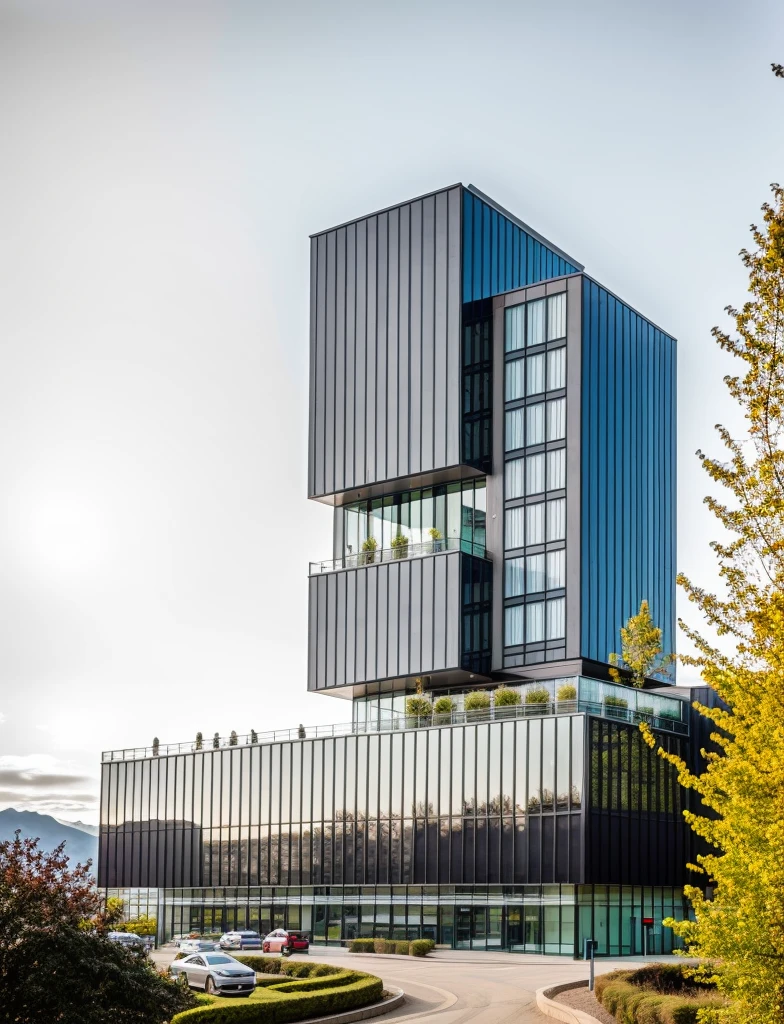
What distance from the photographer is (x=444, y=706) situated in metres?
74.8

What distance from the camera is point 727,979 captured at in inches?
753

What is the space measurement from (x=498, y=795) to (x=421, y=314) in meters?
30.3

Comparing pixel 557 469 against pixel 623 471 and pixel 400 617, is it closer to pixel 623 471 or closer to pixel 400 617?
pixel 623 471

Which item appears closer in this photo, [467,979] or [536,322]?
[467,979]

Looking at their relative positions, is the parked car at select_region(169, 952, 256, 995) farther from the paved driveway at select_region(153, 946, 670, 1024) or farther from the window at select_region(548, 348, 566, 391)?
the window at select_region(548, 348, 566, 391)

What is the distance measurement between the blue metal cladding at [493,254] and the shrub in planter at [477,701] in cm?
2460

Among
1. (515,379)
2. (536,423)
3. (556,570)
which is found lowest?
(556,570)

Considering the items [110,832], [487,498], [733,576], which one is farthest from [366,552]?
[733,576]

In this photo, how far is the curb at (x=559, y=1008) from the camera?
106 feet

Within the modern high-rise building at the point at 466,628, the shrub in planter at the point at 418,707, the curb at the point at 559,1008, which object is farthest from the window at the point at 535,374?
the curb at the point at 559,1008

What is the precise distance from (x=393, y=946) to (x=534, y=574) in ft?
75.4

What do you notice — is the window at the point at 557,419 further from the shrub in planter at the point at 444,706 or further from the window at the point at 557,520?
the shrub in planter at the point at 444,706

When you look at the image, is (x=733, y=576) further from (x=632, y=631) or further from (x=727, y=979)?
(x=632, y=631)

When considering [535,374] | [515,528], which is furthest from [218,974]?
[535,374]
